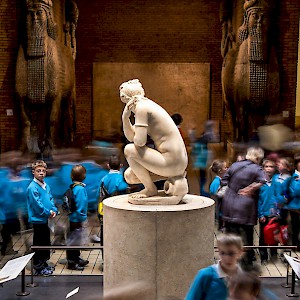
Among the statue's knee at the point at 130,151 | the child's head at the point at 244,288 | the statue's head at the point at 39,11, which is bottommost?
the child's head at the point at 244,288

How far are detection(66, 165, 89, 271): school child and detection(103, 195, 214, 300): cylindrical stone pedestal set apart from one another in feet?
5.43

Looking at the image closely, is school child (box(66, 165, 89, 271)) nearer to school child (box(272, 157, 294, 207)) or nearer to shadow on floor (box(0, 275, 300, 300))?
shadow on floor (box(0, 275, 300, 300))

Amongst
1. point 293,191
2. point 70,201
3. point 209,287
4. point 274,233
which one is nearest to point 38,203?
point 70,201

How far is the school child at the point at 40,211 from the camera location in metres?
6.49

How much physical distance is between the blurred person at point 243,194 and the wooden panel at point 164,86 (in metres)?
10.3

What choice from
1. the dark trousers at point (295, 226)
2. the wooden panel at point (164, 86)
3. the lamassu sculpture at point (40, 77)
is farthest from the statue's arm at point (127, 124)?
the wooden panel at point (164, 86)

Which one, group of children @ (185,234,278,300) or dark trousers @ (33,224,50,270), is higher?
group of children @ (185,234,278,300)

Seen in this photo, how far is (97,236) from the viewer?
813cm

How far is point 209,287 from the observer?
138 inches

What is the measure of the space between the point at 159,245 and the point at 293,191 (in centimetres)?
270

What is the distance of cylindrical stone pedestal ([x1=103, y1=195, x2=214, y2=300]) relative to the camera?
4910 millimetres

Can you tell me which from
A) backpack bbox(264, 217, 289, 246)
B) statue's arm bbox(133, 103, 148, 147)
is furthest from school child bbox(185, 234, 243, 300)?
backpack bbox(264, 217, 289, 246)

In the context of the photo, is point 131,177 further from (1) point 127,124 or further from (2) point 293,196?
(2) point 293,196

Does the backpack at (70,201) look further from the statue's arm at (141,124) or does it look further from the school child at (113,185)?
the statue's arm at (141,124)
